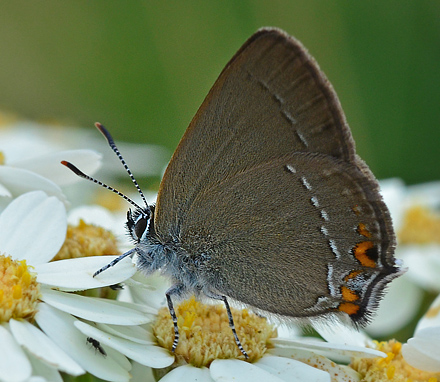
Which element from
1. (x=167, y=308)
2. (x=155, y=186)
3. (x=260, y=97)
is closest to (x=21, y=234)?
(x=167, y=308)

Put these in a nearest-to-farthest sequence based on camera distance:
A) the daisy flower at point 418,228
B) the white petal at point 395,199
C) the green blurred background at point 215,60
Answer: the daisy flower at point 418,228, the white petal at point 395,199, the green blurred background at point 215,60

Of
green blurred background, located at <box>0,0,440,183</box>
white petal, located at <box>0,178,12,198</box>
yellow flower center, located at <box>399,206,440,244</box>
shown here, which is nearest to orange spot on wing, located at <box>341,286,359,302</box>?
white petal, located at <box>0,178,12,198</box>

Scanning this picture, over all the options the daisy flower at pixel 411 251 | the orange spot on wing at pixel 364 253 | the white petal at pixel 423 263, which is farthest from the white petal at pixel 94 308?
the white petal at pixel 423 263

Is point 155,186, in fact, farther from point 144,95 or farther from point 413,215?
point 413,215

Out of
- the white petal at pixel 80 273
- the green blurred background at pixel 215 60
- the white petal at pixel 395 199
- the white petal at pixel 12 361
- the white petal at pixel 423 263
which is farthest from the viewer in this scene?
the green blurred background at pixel 215 60

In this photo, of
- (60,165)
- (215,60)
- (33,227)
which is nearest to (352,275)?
(33,227)

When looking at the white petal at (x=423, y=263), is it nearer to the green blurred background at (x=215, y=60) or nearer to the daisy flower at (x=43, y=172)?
the green blurred background at (x=215, y=60)

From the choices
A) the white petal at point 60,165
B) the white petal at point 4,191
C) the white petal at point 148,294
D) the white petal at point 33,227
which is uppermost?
the white petal at point 60,165

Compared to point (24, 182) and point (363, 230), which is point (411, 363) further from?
point (24, 182)
